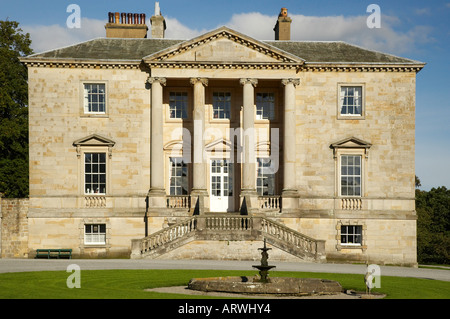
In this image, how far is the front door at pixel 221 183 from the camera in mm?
41000

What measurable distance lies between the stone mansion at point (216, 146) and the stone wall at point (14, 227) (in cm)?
46

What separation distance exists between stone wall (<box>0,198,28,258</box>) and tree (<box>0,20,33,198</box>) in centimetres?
1012

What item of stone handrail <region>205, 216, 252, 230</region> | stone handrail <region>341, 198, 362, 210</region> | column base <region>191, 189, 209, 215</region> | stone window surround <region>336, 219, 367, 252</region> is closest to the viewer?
stone handrail <region>205, 216, 252, 230</region>

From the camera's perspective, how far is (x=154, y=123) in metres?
38.9

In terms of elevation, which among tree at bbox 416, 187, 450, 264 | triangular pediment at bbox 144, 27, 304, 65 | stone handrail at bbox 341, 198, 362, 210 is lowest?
tree at bbox 416, 187, 450, 264

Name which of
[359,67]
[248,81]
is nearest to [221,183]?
[248,81]

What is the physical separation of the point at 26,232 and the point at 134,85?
11.0m

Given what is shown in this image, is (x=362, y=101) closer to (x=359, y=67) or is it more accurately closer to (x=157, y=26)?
(x=359, y=67)

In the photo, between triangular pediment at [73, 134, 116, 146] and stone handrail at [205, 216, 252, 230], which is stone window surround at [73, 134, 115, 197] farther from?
stone handrail at [205, 216, 252, 230]

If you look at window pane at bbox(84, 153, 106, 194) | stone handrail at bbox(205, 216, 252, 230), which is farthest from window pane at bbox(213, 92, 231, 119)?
stone handrail at bbox(205, 216, 252, 230)

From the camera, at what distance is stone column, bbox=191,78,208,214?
38469 mm

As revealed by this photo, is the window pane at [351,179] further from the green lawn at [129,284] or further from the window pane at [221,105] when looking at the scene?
the green lawn at [129,284]
